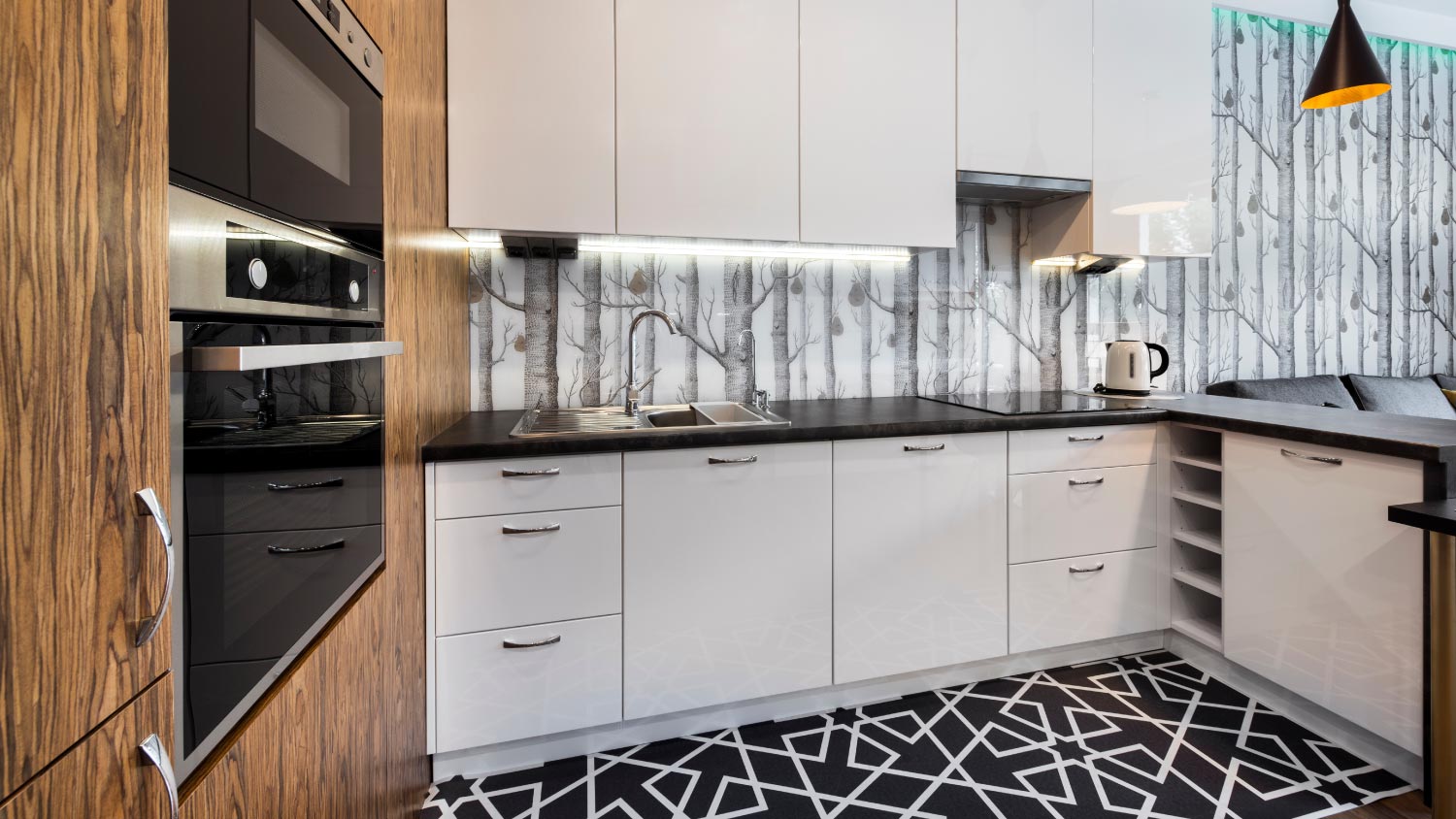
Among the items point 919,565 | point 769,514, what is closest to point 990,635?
point 919,565

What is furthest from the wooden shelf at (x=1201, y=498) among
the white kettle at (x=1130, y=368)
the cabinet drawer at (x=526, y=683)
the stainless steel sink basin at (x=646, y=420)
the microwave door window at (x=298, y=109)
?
the microwave door window at (x=298, y=109)

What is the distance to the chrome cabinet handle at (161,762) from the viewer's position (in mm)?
641

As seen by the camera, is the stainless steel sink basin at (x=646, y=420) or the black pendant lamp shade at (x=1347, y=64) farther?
the black pendant lamp shade at (x=1347, y=64)

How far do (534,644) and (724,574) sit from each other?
0.54 m

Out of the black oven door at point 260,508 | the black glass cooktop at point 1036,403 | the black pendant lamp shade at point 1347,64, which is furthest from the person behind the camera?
the black glass cooktop at point 1036,403

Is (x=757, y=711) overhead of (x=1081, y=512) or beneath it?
beneath

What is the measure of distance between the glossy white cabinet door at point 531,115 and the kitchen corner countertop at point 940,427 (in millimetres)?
666

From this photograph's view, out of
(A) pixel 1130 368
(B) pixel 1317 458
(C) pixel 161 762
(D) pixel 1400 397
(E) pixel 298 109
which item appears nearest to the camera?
(C) pixel 161 762

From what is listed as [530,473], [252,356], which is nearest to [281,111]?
[252,356]

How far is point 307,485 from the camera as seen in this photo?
0.99 m

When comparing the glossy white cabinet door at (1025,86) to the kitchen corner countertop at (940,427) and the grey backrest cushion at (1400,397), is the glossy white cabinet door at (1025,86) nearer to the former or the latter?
the kitchen corner countertop at (940,427)

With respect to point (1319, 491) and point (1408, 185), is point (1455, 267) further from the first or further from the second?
point (1319, 491)

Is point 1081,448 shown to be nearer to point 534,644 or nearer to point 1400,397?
point 534,644

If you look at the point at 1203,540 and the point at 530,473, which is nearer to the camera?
the point at 530,473
